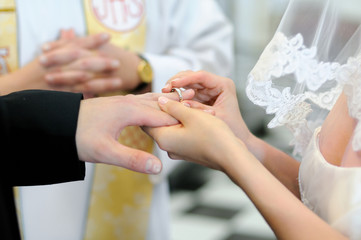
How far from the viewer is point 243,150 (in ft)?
2.39

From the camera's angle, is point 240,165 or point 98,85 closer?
point 240,165

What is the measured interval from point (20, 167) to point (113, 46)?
53 centimetres

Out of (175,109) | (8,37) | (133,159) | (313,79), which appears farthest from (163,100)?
(8,37)

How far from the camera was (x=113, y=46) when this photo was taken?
1233 mm

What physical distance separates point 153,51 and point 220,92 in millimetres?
513

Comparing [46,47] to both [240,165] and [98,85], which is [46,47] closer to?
[98,85]

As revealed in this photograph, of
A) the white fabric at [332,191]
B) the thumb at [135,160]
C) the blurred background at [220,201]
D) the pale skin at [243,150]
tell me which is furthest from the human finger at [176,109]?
the blurred background at [220,201]

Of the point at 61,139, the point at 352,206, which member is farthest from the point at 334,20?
the point at 61,139

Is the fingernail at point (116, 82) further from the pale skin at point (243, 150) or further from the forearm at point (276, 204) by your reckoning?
the forearm at point (276, 204)

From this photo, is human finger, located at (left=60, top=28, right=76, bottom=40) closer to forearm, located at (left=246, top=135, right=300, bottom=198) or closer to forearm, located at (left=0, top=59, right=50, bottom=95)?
forearm, located at (left=0, top=59, right=50, bottom=95)

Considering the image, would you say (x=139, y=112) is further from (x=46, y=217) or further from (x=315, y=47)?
(x=46, y=217)

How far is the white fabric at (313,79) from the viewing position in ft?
2.41

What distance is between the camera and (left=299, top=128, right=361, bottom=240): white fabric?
68cm

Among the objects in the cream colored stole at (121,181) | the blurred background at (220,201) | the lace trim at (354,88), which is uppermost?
the lace trim at (354,88)
